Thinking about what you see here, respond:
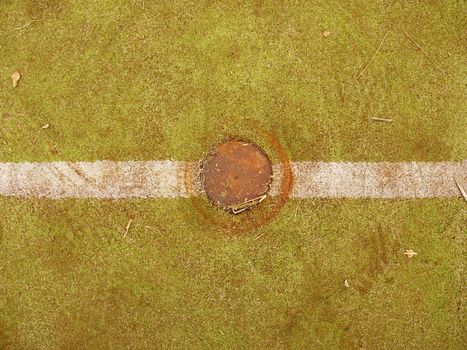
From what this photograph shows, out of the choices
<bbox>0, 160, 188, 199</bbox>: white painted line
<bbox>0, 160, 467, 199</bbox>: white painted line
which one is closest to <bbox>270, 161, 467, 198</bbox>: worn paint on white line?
<bbox>0, 160, 467, 199</bbox>: white painted line

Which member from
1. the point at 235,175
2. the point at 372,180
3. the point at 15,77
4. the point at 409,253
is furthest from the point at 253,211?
the point at 15,77

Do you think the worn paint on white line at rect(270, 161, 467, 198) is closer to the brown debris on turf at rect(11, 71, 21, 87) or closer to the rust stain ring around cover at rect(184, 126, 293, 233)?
the rust stain ring around cover at rect(184, 126, 293, 233)

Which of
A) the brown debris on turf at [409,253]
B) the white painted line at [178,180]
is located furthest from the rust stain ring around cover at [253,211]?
the brown debris on turf at [409,253]

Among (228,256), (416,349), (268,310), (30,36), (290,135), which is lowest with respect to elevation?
(416,349)

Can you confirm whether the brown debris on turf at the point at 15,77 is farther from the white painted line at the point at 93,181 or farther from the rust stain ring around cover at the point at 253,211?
the rust stain ring around cover at the point at 253,211

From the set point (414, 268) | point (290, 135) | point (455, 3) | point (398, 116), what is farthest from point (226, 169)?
point (455, 3)

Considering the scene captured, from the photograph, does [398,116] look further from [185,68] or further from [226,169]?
[185,68]

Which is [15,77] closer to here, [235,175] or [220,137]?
[220,137]
